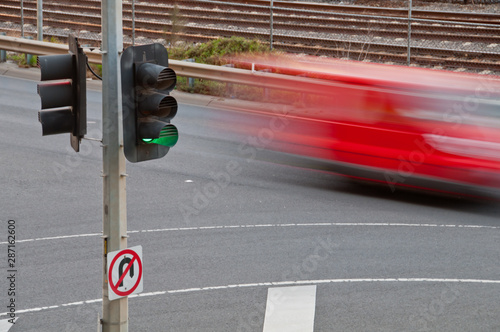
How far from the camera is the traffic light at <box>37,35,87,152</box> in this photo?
7.50m

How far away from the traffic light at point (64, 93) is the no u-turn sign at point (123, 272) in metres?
1.11

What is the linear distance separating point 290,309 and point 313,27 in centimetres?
1836

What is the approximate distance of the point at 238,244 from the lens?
11906 mm

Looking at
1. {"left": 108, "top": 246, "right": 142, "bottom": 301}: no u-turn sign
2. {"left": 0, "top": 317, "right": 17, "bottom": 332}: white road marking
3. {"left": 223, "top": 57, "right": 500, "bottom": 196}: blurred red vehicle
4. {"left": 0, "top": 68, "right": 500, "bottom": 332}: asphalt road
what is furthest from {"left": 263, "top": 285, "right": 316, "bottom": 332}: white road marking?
{"left": 223, "top": 57, "right": 500, "bottom": 196}: blurred red vehicle

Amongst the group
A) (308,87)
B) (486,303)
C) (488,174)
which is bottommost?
(486,303)

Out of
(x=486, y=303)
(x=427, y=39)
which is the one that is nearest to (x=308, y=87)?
(x=486, y=303)

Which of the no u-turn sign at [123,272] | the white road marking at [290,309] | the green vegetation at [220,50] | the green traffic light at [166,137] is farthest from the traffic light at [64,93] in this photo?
the green vegetation at [220,50]

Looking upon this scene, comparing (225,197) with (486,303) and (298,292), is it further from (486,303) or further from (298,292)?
(486,303)

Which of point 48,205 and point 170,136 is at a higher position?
point 170,136

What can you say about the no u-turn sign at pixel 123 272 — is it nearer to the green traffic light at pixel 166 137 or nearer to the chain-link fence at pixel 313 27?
the green traffic light at pixel 166 137

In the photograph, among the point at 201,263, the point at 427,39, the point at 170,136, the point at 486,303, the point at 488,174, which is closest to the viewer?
the point at 170,136

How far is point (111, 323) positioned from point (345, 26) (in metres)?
20.7

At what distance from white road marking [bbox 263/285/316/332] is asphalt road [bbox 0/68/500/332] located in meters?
0.10

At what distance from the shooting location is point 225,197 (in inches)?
544
